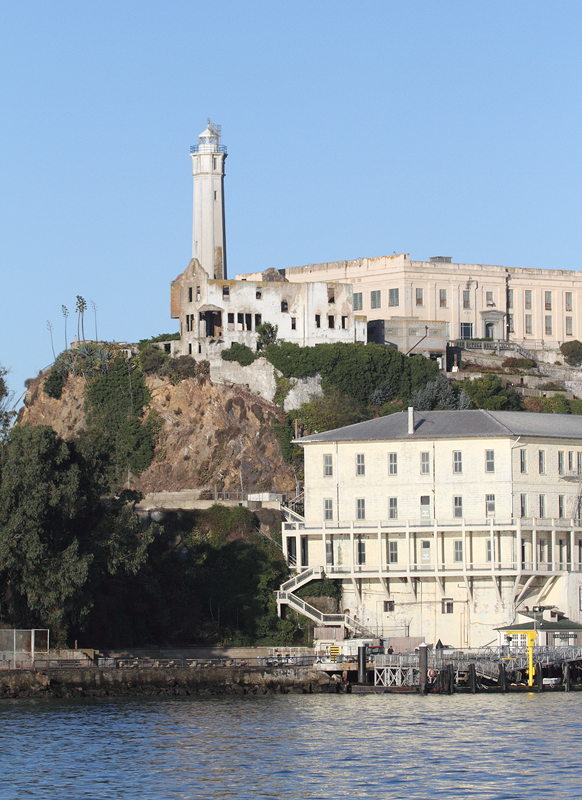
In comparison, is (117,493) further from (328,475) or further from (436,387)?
(436,387)

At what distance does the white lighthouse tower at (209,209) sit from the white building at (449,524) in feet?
82.0

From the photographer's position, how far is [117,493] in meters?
66.5

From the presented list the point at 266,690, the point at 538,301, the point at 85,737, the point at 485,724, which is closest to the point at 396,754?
the point at 485,724

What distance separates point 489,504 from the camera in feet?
226

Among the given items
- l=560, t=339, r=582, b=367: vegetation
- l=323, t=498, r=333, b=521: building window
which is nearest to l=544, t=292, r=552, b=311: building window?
l=560, t=339, r=582, b=367: vegetation

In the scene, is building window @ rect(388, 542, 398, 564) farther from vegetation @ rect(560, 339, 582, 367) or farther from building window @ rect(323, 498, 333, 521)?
vegetation @ rect(560, 339, 582, 367)

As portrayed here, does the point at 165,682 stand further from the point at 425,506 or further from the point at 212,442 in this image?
the point at 212,442

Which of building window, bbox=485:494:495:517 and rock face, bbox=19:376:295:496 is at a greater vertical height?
rock face, bbox=19:376:295:496

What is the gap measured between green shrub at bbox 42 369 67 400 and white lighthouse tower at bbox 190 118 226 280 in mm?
11276

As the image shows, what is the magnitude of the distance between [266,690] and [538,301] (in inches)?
2342

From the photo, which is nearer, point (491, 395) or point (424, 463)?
point (424, 463)

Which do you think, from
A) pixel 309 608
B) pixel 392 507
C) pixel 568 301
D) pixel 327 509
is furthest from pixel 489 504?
pixel 568 301

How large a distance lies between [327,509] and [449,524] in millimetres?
6576

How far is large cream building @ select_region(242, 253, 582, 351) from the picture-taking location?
342ft
